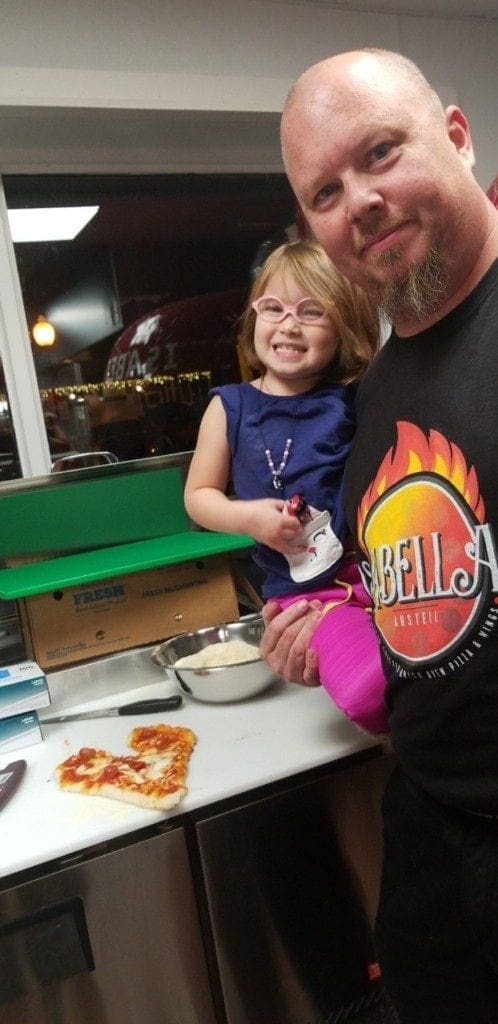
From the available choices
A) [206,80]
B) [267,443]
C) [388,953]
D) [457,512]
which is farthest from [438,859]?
[206,80]

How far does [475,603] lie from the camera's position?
2.37 feet

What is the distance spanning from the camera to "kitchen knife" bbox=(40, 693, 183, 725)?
1336 mm

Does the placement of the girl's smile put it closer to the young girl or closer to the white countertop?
the young girl

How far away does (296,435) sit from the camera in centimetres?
118

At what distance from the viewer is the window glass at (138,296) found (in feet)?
5.95

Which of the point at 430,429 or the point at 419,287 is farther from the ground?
the point at 419,287

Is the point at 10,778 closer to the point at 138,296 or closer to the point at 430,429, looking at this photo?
the point at 430,429

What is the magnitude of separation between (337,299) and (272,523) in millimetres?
371

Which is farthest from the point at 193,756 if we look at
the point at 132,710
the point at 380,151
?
the point at 380,151

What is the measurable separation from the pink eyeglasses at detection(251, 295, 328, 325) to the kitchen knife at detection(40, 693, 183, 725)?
724mm

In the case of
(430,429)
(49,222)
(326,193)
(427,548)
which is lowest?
(427,548)

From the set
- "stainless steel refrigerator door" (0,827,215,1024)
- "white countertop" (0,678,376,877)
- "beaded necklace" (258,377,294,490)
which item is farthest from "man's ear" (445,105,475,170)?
"stainless steel refrigerator door" (0,827,215,1024)

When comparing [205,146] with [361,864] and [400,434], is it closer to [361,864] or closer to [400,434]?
[400,434]

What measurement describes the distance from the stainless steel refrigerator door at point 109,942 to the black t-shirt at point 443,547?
17.7 inches
